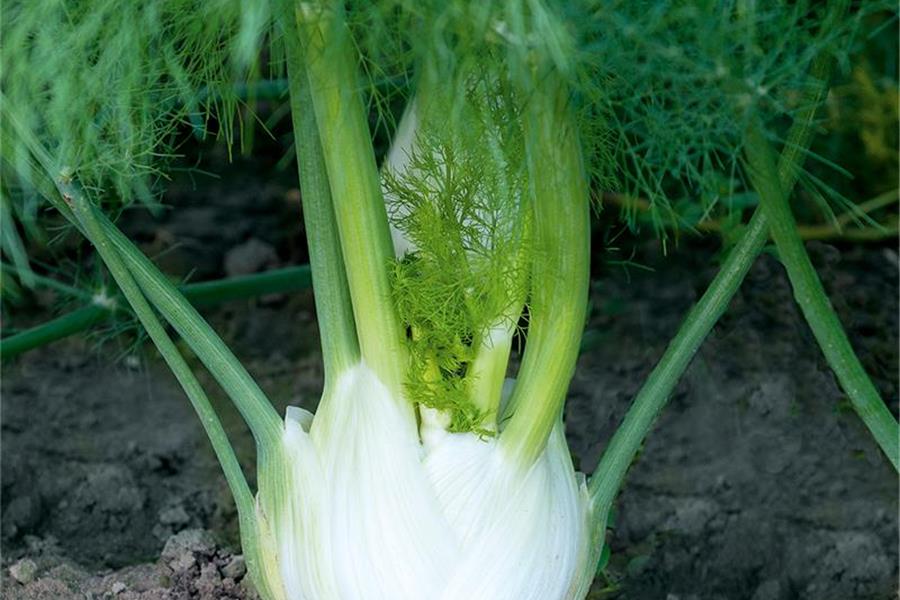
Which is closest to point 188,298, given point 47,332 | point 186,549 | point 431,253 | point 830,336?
point 47,332

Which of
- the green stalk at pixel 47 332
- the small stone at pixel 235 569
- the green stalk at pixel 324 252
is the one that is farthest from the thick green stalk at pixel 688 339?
the green stalk at pixel 47 332

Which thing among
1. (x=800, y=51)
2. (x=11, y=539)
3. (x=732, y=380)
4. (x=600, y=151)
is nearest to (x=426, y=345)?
(x=600, y=151)

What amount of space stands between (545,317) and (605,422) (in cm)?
56

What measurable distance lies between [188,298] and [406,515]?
0.49 metres

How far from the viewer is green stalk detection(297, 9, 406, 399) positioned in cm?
100

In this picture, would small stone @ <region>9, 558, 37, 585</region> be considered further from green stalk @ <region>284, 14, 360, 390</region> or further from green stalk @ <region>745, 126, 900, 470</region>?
green stalk @ <region>745, 126, 900, 470</region>

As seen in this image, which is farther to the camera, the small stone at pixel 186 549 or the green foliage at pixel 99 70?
the small stone at pixel 186 549

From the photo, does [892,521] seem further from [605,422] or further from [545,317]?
[545,317]

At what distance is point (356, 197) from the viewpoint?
1.04m

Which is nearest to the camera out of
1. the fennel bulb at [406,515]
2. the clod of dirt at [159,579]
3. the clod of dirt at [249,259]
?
the fennel bulb at [406,515]

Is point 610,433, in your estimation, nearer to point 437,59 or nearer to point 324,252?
point 324,252

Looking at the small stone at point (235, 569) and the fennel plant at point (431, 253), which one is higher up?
the fennel plant at point (431, 253)

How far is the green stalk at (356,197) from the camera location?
100 cm

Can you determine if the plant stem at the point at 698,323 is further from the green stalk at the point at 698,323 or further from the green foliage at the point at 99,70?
the green foliage at the point at 99,70
